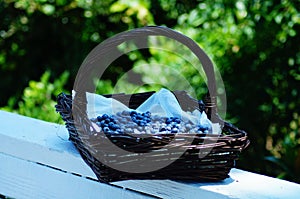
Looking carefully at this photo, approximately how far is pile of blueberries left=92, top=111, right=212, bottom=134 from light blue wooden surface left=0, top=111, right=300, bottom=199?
0.10m

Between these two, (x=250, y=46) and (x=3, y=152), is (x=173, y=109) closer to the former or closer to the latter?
(x=3, y=152)

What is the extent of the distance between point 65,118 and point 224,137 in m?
0.35

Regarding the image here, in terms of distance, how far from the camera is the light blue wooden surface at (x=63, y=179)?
1.05 meters

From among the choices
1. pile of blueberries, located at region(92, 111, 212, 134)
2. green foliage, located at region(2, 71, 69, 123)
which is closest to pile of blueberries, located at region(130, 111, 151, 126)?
pile of blueberries, located at region(92, 111, 212, 134)

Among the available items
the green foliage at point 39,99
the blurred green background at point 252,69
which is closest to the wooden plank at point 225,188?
the blurred green background at point 252,69

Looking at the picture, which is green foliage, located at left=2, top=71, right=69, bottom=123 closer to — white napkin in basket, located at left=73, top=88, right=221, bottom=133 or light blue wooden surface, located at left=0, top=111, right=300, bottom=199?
light blue wooden surface, located at left=0, top=111, right=300, bottom=199

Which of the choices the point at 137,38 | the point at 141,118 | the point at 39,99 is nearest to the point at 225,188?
the point at 141,118

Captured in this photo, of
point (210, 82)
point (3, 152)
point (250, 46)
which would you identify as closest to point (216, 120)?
point (210, 82)

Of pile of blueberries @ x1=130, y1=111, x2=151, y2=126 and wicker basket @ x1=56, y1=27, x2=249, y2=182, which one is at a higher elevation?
pile of blueberries @ x1=130, y1=111, x2=151, y2=126

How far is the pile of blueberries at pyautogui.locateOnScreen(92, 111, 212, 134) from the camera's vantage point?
109cm

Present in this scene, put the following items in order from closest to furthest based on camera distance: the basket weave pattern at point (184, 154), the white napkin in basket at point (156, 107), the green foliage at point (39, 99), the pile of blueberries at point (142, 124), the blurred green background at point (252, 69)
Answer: the basket weave pattern at point (184, 154), the pile of blueberries at point (142, 124), the white napkin in basket at point (156, 107), the blurred green background at point (252, 69), the green foliage at point (39, 99)

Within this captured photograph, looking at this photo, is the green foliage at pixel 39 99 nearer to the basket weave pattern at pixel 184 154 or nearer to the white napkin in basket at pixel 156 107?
the white napkin in basket at pixel 156 107

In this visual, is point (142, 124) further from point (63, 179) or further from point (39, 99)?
point (39, 99)

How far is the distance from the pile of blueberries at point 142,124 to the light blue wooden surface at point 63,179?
0.10 m
